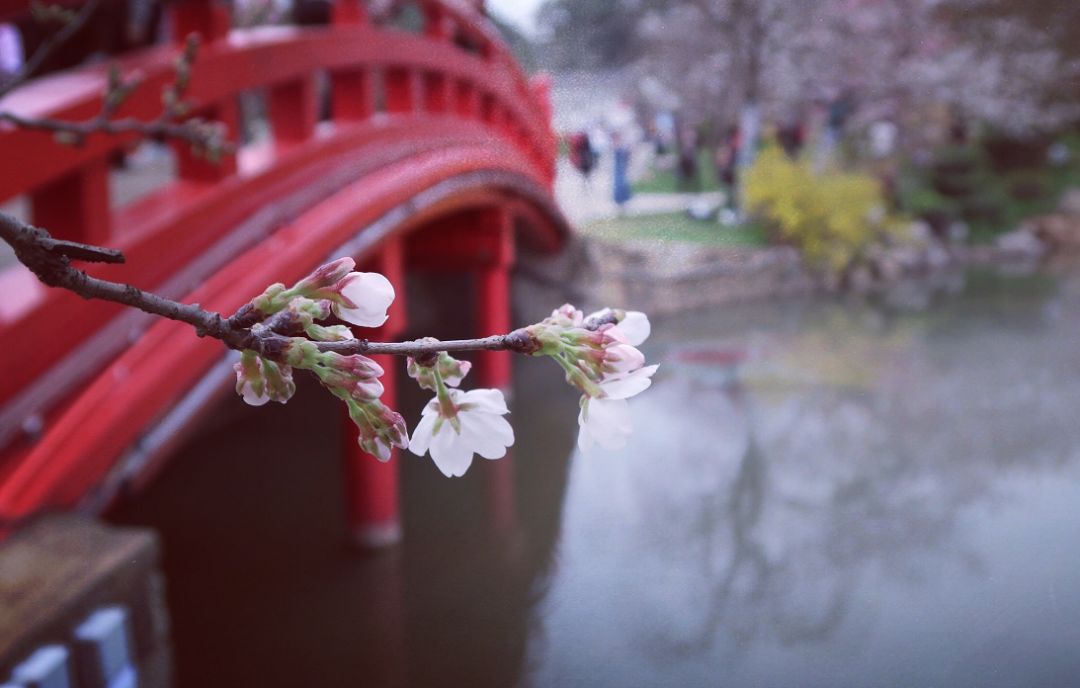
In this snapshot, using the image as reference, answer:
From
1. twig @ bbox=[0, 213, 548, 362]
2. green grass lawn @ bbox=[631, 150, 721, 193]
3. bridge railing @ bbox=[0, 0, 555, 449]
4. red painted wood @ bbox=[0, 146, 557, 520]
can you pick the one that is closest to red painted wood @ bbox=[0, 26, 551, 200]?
bridge railing @ bbox=[0, 0, 555, 449]

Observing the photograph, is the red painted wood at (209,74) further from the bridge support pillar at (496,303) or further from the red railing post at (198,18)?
the bridge support pillar at (496,303)

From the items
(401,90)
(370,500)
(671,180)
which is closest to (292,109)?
(401,90)

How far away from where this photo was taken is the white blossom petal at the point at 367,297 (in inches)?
10.3

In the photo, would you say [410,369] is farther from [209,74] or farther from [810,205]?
[810,205]

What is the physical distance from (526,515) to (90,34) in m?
1.40

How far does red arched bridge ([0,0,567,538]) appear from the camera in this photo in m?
1.07

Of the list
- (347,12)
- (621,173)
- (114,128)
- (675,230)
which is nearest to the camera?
(114,128)

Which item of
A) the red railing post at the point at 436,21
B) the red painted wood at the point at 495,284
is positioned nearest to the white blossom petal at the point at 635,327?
the red railing post at the point at 436,21

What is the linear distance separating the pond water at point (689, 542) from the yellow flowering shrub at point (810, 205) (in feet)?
4.68

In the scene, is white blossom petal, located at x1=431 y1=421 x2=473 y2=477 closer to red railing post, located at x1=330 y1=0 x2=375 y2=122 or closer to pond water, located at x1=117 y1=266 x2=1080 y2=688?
pond water, located at x1=117 y1=266 x2=1080 y2=688

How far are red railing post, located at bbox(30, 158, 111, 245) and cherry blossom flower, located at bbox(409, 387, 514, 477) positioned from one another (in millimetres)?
989

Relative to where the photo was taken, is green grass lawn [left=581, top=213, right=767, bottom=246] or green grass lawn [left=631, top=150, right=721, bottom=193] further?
green grass lawn [left=631, top=150, right=721, bottom=193]

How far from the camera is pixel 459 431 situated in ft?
0.93

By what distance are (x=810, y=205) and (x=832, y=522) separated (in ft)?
9.54
